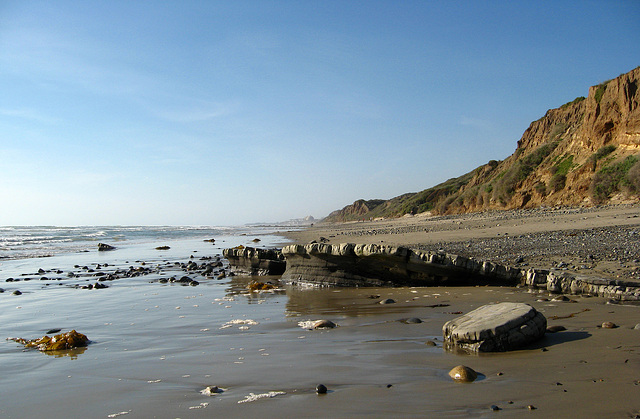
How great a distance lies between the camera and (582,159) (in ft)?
103

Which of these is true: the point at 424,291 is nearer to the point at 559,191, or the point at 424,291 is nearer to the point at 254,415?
the point at 254,415

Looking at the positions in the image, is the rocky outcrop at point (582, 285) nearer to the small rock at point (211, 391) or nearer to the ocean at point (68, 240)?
the small rock at point (211, 391)

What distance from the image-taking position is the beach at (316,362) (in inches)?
109

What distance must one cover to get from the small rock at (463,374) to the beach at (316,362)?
60mm

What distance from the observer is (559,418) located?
238 cm

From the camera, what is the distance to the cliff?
85.1ft

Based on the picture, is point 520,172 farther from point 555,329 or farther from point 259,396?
point 259,396

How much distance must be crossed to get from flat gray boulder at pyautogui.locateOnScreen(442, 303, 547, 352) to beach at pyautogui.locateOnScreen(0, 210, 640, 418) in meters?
0.12

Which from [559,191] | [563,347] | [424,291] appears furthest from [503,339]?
[559,191]

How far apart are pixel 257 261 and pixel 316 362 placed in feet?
28.9

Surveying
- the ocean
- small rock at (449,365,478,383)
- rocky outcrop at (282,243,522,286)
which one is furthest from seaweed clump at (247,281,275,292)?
the ocean

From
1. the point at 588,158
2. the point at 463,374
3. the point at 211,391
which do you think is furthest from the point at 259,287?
the point at 588,158

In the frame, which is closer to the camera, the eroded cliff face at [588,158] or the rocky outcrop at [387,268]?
the rocky outcrop at [387,268]

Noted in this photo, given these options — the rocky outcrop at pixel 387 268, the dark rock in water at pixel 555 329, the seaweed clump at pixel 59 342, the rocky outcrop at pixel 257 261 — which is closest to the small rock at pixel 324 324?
the dark rock in water at pixel 555 329
